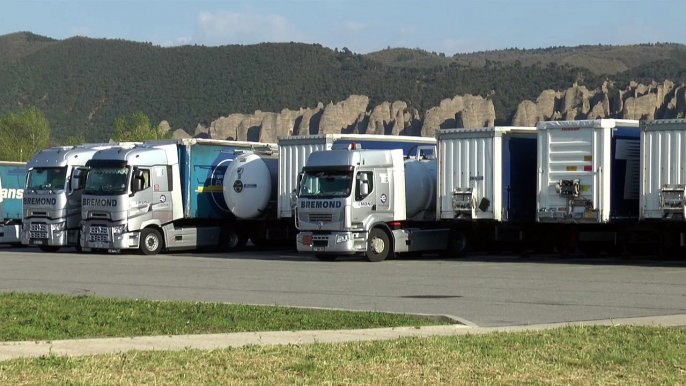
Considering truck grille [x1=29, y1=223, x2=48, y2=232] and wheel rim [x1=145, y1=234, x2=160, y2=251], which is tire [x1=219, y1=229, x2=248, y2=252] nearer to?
wheel rim [x1=145, y1=234, x2=160, y2=251]

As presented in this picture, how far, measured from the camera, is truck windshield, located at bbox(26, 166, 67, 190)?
38.5m

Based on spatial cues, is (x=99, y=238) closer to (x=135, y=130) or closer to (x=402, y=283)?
(x=402, y=283)

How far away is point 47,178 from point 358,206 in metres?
11.5

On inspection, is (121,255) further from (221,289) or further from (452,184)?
(221,289)

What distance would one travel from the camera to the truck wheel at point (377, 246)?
A: 33156 mm

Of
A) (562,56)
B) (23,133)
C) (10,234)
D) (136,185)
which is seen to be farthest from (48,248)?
(562,56)

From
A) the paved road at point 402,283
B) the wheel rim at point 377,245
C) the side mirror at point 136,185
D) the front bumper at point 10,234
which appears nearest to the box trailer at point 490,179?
the paved road at point 402,283

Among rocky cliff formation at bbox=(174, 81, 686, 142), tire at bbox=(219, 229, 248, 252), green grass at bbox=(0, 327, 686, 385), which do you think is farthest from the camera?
rocky cliff formation at bbox=(174, 81, 686, 142)

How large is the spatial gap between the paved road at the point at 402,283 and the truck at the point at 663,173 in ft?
4.15

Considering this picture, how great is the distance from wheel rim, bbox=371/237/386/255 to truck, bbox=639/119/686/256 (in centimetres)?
712

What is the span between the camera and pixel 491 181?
32688 millimetres

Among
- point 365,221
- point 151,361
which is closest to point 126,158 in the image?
point 365,221

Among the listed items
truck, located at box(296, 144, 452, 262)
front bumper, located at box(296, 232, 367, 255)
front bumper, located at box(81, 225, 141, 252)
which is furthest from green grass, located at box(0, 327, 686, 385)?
front bumper, located at box(81, 225, 141, 252)

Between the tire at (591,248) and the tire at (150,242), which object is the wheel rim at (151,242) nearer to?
the tire at (150,242)
